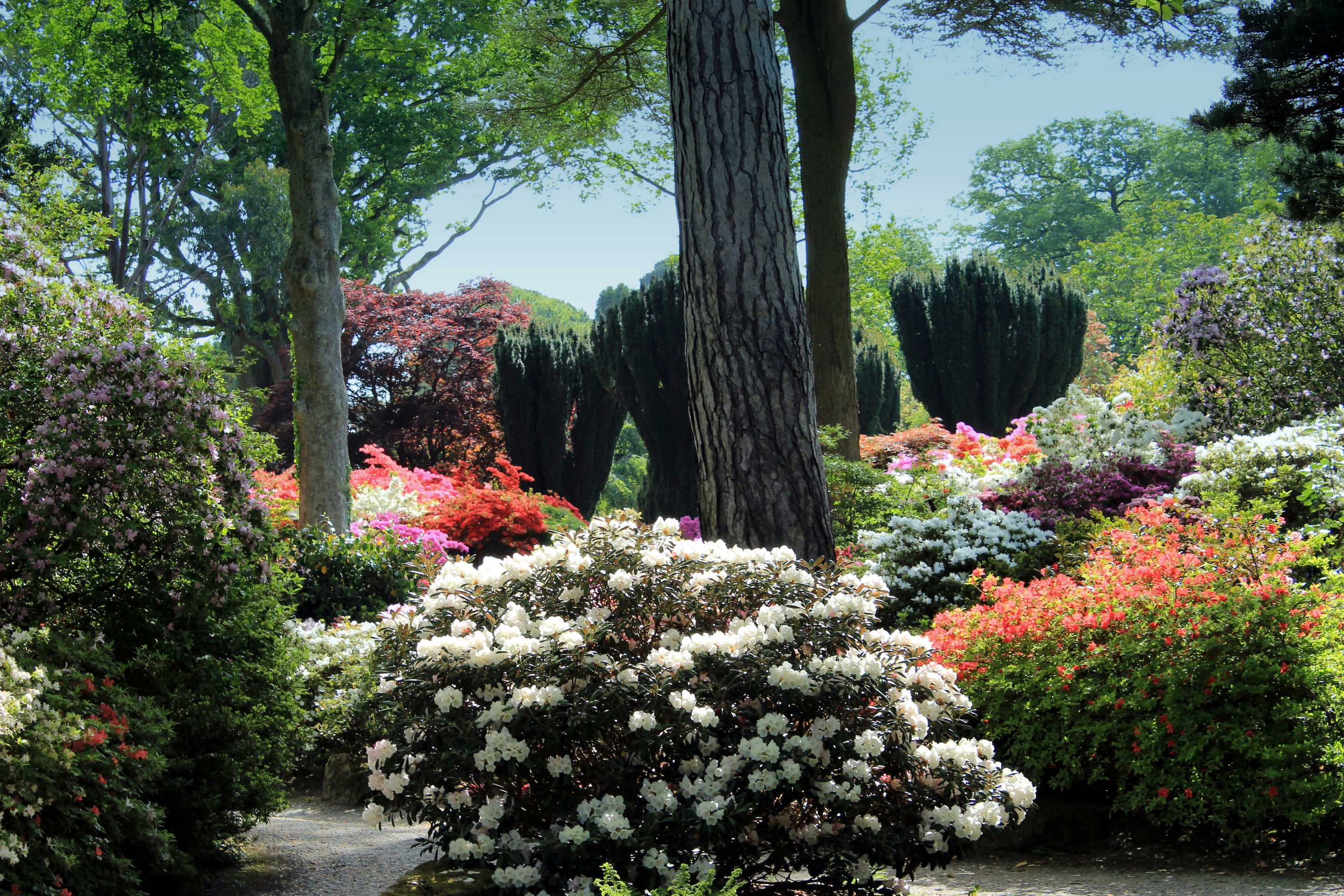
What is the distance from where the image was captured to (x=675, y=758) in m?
2.83

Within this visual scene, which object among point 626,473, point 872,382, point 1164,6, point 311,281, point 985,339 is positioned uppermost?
point 985,339

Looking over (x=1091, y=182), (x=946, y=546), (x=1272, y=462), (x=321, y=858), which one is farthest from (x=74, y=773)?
(x=1091, y=182)

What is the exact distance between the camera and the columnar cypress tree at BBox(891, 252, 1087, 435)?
17.2 m

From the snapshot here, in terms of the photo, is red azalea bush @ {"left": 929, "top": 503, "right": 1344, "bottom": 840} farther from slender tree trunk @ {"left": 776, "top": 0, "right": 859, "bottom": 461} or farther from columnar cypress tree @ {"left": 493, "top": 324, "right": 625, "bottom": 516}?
columnar cypress tree @ {"left": 493, "top": 324, "right": 625, "bottom": 516}

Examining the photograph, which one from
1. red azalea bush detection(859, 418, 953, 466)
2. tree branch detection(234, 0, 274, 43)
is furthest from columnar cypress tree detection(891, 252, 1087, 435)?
tree branch detection(234, 0, 274, 43)

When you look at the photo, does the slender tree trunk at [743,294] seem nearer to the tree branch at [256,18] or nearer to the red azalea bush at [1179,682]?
the red azalea bush at [1179,682]

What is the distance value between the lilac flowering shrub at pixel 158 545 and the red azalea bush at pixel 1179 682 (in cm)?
272

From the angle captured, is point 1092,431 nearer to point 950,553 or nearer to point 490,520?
point 950,553

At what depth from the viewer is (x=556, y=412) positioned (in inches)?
606

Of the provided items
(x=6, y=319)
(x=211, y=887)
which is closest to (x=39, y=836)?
(x=211, y=887)

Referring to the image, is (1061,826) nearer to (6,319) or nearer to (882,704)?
(882,704)

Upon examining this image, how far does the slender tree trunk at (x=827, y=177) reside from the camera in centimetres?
878

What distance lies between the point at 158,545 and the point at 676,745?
2.29 metres

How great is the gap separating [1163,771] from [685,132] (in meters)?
3.54
